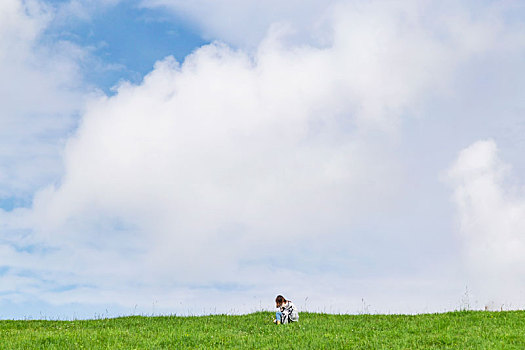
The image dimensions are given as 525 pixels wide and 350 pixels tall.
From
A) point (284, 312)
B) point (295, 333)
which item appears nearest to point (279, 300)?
point (284, 312)

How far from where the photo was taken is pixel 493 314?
82.5 feet

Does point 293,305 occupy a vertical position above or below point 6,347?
above

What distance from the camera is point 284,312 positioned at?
81.1 feet

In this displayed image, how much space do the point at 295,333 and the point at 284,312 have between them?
10.5 feet

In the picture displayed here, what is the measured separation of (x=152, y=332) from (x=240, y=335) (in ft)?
12.1

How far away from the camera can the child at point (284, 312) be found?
971 inches

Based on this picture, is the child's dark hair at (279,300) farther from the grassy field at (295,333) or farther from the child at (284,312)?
the grassy field at (295,333)

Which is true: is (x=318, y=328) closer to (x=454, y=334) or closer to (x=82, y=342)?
(x=454, y=334)

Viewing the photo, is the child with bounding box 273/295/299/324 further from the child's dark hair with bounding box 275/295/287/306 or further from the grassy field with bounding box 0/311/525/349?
the grassy field with bounding box 0/311/525/349

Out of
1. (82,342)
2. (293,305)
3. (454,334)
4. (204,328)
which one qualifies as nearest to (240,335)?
(204,328)

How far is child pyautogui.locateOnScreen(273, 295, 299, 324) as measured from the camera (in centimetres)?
2466

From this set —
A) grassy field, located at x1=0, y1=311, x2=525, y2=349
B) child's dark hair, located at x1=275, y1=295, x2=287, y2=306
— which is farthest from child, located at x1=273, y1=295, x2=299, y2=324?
grassy field, located at x1=0, y1=311, x2=525, y2=349

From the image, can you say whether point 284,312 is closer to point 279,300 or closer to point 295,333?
point 279,300

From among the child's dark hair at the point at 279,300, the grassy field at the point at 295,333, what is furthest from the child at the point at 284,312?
the grassy field at the point at 295,333
